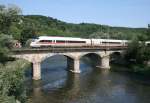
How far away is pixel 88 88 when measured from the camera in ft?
193

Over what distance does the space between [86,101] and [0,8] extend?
2486cm

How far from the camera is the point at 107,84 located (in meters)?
62.8

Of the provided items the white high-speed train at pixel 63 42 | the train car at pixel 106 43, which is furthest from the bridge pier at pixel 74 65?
the train car at pixel 106 43

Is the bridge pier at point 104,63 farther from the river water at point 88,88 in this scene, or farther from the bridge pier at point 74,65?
the bridge pier at point 74,65

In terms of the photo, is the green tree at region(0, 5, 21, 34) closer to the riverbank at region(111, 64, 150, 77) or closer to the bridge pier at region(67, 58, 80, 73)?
the bridge pier at region(67, 58, 80, 73)

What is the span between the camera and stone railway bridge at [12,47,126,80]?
64.6 m

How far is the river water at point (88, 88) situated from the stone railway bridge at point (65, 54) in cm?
248

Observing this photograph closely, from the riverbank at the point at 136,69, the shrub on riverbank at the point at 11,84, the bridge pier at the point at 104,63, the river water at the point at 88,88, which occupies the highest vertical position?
the shrub on riverbank at the point at 11,84

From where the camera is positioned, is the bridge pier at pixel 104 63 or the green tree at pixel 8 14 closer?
the green tree at pixel 8 14

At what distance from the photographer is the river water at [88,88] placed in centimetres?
4959

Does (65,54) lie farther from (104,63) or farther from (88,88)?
(88,88)

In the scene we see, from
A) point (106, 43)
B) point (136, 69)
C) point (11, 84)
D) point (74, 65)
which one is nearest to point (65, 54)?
point (74, 65)

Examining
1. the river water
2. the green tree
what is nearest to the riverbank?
the river water

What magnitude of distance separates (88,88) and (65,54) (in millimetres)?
17977
